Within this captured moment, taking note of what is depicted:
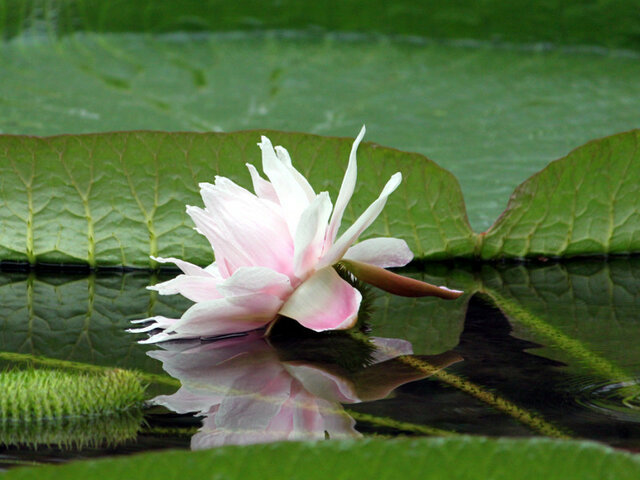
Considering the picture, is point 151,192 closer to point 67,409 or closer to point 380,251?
point 380,251

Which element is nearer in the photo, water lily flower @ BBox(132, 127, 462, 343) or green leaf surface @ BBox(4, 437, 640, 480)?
green leaf surface @ BBox(4, 437, 640, 480)

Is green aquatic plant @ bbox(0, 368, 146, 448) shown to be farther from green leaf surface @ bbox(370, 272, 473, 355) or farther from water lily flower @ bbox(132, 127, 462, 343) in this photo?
green leaf surface @ bbox(370, 272, 473, 355)

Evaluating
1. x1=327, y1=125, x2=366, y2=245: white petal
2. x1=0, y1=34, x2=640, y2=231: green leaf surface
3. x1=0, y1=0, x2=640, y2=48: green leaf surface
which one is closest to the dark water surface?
x1=327, y1=125, x2=366, y2=245: white petal

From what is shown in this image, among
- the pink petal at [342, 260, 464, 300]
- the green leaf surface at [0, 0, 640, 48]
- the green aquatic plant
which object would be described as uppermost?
the green leaf surface at [0, 0, 640, 48]

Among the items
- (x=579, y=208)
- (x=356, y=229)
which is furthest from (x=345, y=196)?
(x=579, y=208)

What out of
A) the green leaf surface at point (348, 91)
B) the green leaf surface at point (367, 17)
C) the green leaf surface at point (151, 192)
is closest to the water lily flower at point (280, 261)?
the green leaf surface at point (151, 192)

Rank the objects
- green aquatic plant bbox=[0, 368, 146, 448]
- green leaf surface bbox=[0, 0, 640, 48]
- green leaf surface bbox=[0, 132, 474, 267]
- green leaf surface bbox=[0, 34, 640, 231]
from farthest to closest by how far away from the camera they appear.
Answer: green leaf surface bbox=[0, 0, 640, 48] < green leaf surface bbox=[0, 34, 640, 231] < green leaf surface bbox=[0, 132, 474, 267] < green aquatic plant bbox=[0, 368, 146, 448]

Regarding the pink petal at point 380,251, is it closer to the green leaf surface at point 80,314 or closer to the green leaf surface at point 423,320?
the green leaf surface at point 423,320
